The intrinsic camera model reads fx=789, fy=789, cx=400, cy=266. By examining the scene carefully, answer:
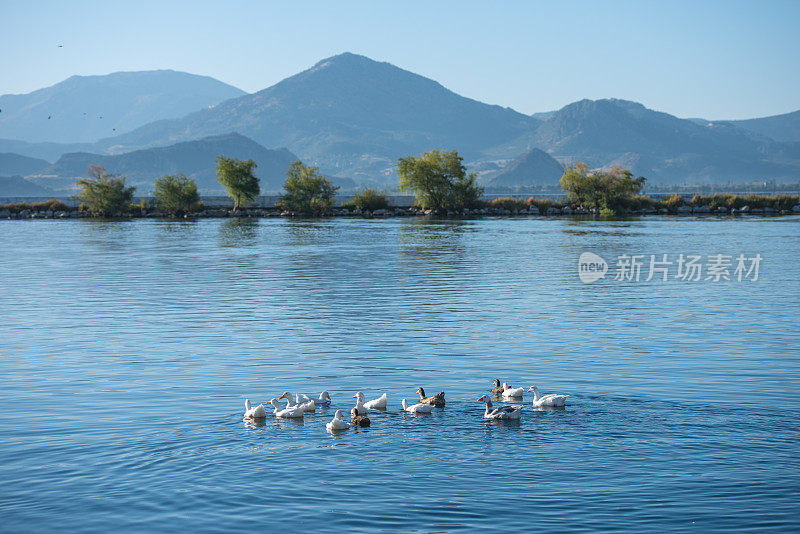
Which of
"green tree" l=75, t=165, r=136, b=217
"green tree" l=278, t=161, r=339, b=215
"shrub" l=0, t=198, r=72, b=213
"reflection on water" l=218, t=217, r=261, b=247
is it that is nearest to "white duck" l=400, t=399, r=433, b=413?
"reflection on water" l=218, t=217, r=261, b=247

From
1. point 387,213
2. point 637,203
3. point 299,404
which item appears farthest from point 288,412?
point 637,203

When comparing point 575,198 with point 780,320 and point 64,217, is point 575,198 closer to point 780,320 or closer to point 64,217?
point 64,217

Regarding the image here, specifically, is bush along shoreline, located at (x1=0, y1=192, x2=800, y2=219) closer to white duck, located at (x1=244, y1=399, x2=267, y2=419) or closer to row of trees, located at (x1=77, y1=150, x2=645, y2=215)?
row of trees, located at (x1=77, y1=150, x2=645, y2=215)

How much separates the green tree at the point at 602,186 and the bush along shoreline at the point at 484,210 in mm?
4219

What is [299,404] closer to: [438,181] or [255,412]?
[255,412]

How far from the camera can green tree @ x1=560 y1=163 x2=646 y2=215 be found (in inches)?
5827

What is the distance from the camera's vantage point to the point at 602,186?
149 metres

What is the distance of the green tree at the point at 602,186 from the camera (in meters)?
148

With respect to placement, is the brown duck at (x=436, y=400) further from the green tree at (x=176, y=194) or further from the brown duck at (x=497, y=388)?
the green tree at (x=176, y=194)

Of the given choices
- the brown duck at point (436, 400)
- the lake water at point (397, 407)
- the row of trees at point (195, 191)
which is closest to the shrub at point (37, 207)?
the row of trees at point (195, 191)

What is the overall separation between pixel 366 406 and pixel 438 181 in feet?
429

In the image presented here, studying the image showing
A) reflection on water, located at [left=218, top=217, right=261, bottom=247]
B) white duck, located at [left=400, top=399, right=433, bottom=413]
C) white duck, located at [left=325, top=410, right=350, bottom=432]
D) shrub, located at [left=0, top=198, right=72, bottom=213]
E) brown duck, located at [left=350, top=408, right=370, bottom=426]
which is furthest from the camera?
shrub, located at [left=0, top=198, right=72, bottom=213]

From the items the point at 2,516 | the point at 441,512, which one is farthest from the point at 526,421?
the point at 2,516

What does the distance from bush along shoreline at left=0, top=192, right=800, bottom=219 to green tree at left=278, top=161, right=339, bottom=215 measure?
1696 millimetres
